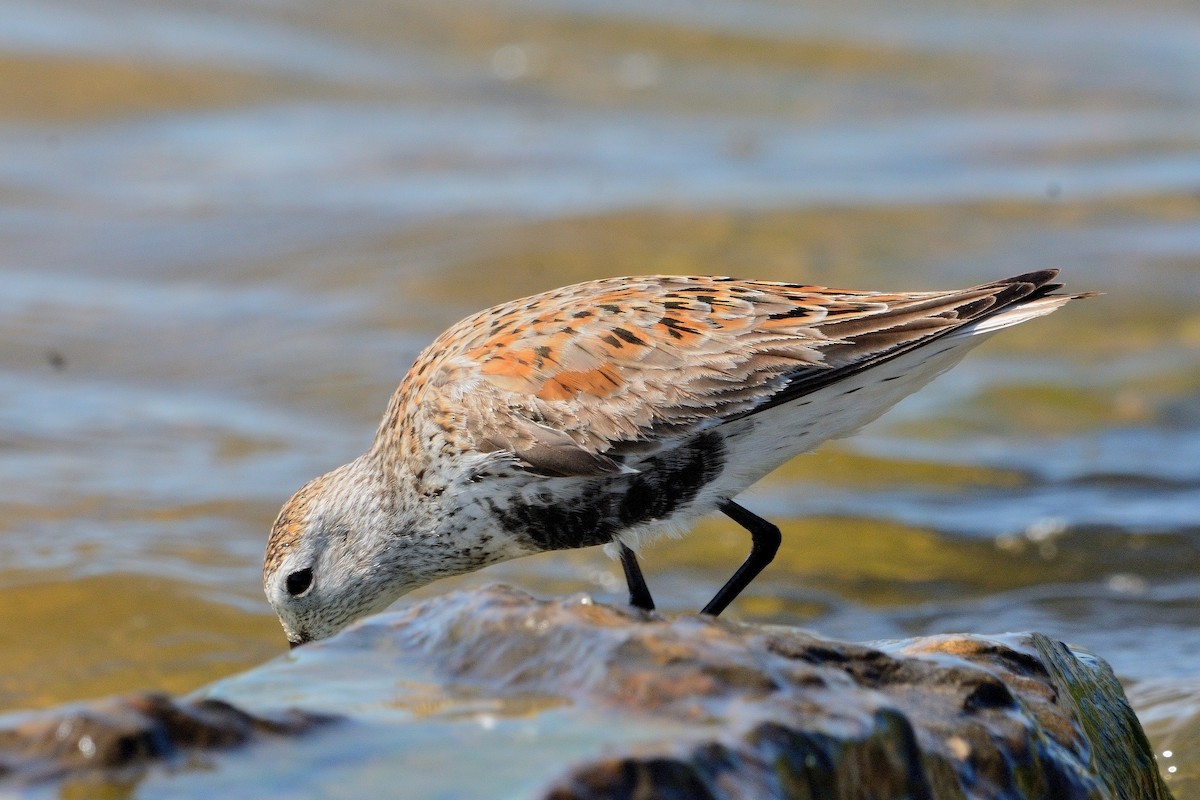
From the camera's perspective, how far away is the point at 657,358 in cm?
591

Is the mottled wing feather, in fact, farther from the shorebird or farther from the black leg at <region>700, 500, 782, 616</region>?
the black leg at <region>700, 500, 782, 616</region>

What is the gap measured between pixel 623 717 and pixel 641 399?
2584 millimetres

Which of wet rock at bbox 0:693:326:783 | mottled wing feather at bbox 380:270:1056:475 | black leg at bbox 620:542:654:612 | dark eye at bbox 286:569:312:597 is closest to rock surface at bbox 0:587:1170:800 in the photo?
wet rock at bbox 0:693:326:783

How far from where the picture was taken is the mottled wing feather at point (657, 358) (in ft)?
18.8

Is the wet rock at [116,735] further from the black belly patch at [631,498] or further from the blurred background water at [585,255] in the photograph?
the blurred background water at [585,255]

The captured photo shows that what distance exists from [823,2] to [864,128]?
3204mm

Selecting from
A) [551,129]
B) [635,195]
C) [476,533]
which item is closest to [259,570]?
[476,533]

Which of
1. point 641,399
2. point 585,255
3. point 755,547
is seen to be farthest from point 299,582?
point 585,255

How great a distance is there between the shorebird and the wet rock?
2689 millimetres

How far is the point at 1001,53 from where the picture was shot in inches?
672

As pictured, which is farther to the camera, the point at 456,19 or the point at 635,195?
the point at 456,19

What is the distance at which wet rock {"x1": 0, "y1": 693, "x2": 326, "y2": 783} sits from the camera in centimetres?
302

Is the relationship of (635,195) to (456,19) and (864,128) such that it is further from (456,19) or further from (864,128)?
(456,19)

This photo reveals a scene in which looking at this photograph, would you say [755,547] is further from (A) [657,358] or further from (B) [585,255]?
(B) [585,255]
